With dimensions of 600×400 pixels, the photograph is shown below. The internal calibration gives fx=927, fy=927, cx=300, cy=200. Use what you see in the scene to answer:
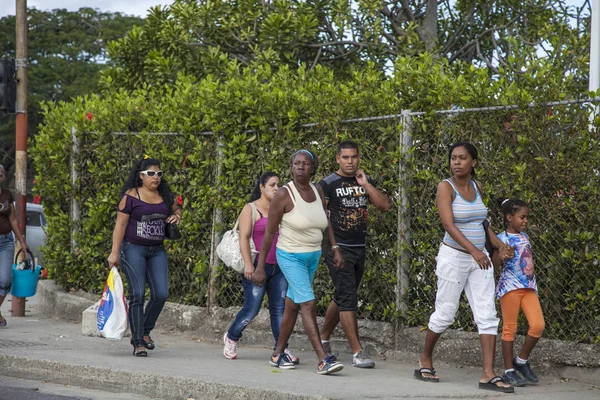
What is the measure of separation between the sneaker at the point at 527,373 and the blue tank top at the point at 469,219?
990 mm

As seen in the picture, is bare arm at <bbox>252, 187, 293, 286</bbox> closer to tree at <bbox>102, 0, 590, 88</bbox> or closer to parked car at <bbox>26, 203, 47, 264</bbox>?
tree at <bbox>102, 0, 590, 88</bbox>

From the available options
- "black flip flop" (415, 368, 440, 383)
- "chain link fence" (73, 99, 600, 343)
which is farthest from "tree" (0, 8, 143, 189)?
"black flip flop" (415, 368, 440, 383)

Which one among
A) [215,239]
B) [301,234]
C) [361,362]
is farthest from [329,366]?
[215,239]

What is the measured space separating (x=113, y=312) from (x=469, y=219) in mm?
3436

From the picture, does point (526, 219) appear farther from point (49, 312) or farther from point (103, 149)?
point (49, 312)

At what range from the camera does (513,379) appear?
22.7 ft

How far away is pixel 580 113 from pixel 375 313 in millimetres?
2687

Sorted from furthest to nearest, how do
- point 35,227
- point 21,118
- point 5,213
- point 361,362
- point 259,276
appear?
point 35,227 < point 21,118 < point 5,213 < point 361,362 < point 259,276

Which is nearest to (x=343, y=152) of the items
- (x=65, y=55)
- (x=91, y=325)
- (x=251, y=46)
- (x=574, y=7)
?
(x=91, y=325)

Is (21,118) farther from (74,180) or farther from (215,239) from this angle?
(215,239)

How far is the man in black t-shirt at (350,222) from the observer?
7.68 meters

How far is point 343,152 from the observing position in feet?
25.3

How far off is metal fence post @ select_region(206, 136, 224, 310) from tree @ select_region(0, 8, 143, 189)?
100 feet

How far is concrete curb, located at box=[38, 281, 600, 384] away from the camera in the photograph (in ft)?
23.2
